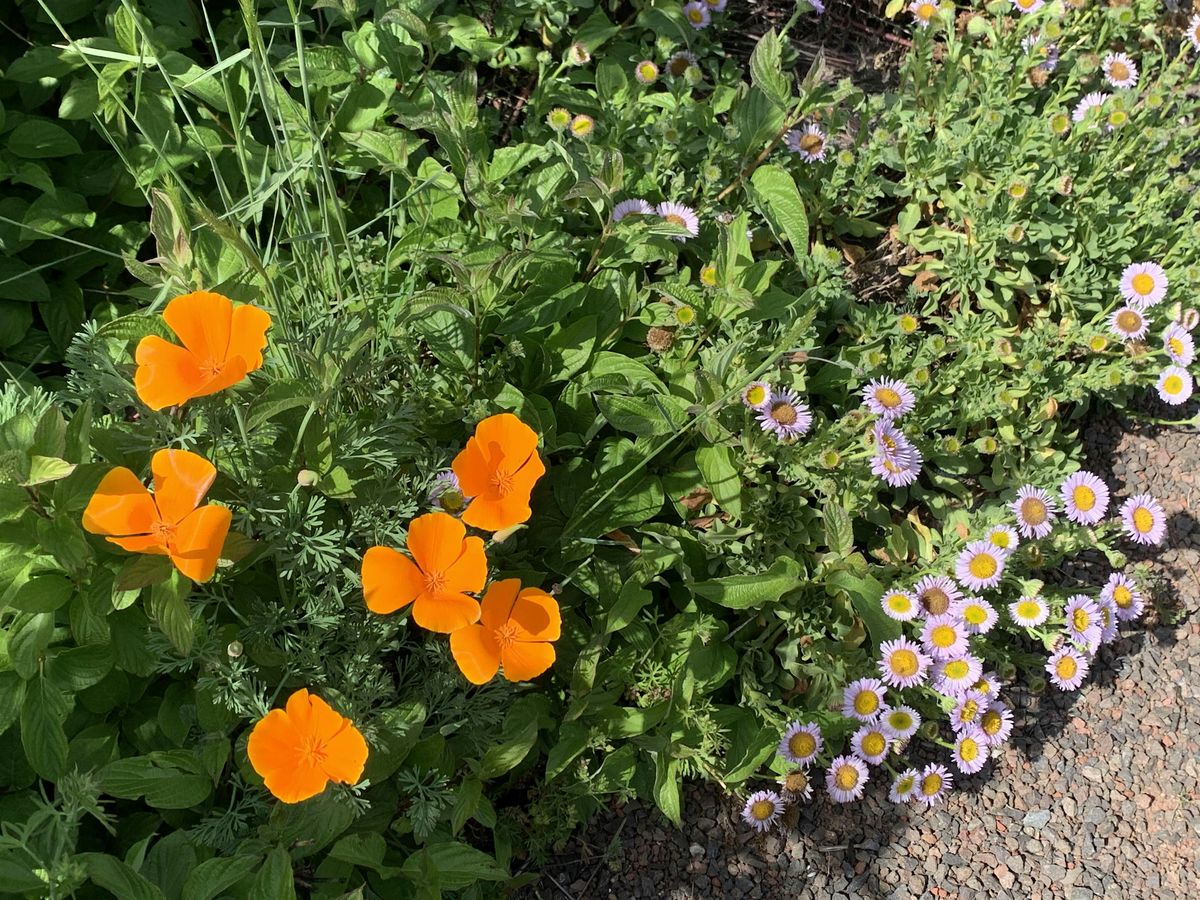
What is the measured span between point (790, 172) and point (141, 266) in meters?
1.64

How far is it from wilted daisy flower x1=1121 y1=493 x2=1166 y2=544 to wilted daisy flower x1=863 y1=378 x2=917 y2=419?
2.13 ft

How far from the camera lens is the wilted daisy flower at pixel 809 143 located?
2561 millimetres

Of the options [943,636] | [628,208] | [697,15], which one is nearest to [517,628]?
[943,636]

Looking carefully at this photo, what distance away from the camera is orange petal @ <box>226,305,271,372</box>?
1.49 m

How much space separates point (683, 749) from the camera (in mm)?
2043

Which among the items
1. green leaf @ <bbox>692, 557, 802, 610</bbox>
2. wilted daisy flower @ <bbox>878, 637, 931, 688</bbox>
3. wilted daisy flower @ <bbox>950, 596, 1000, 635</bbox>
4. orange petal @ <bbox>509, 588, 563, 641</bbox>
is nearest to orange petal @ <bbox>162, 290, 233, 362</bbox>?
orange petal @ <bbox>509, 588, 563, 641</bbox>

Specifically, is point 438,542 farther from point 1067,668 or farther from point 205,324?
point 1067,668

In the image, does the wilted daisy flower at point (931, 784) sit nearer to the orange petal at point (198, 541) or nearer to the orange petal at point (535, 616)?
the orange petal at point (535, 616)

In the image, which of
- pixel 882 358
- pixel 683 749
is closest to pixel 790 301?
pixel 882 358

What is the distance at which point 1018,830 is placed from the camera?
235 cm

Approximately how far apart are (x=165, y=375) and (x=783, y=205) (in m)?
1.52

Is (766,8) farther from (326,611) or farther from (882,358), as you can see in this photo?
Answer: (326,611)

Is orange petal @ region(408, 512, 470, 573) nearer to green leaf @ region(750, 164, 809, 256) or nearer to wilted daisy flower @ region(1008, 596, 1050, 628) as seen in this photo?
green leaf @ region(750, 164, 809, 256)

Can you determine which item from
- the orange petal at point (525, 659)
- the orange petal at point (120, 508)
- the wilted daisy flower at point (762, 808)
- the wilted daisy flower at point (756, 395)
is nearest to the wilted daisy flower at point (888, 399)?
the wilted daisy flower at point (756, 395)
